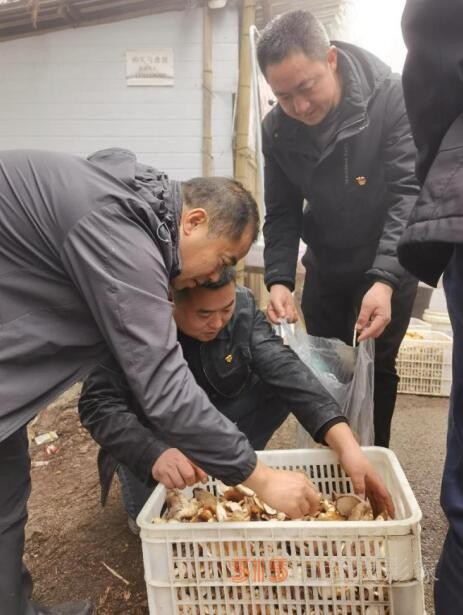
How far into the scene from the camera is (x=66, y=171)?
1380 millimetres

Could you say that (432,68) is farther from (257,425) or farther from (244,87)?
(244,87)

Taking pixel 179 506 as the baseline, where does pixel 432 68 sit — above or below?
above

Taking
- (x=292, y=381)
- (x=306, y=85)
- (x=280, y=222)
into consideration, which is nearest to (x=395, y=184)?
(x=306, y=85)

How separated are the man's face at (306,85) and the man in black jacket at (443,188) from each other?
4.03 feet

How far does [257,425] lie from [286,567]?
112cm

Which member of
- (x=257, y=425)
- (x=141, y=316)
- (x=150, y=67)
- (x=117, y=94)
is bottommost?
(x=257, y=425)

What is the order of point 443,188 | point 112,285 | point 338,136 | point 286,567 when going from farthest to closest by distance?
point 338,136 < point 286,567 < point 112,285 < point 443,188

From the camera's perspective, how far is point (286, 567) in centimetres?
138

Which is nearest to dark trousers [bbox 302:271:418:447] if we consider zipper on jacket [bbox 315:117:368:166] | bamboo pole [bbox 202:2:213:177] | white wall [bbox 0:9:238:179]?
zipper on jacket [bbox 315:117:368:166]

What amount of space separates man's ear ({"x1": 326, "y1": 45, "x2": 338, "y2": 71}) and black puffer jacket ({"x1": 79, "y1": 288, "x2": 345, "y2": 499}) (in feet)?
3.42

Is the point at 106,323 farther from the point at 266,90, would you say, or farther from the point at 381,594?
the point at 266,90

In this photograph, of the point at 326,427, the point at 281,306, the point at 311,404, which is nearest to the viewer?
the point at 326,427

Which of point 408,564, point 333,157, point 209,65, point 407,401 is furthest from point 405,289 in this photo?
point 209,65

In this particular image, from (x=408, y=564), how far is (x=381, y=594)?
11 centimetres
